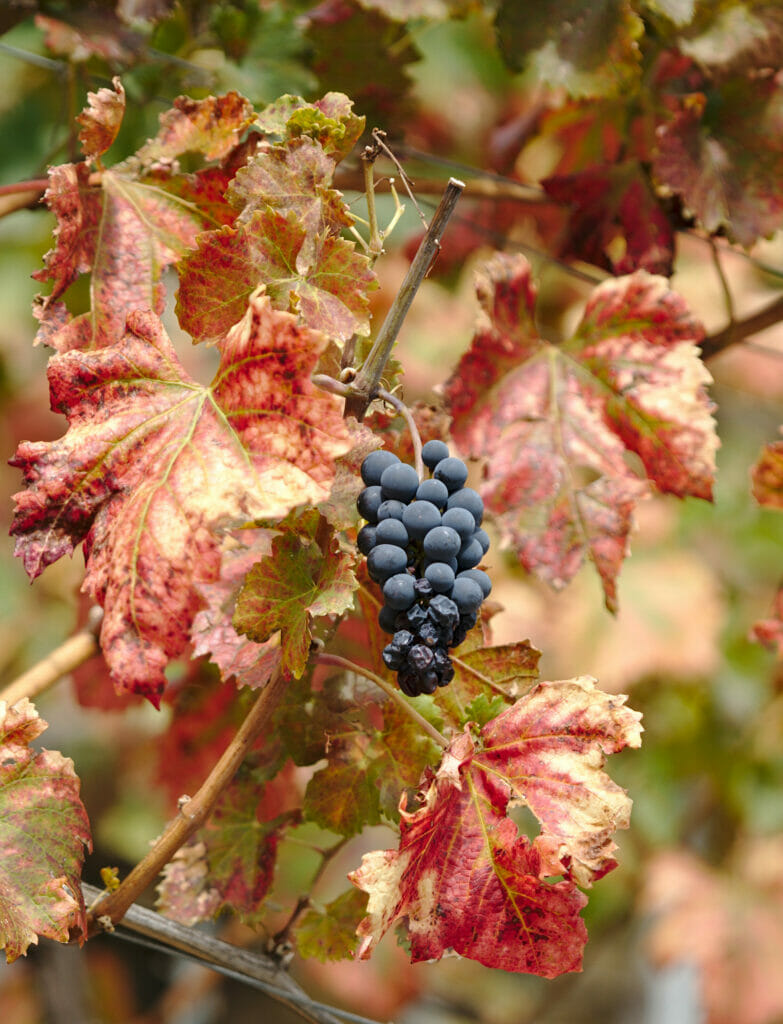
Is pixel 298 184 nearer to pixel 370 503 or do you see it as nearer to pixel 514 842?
pixel 370 503

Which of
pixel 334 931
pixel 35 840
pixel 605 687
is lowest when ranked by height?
pixel 605 687

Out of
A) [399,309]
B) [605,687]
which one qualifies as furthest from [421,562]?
[605,687]

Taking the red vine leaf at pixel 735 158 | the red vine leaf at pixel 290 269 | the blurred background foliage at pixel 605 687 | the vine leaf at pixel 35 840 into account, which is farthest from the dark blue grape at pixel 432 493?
the blurred background foliage at pixel 605 687

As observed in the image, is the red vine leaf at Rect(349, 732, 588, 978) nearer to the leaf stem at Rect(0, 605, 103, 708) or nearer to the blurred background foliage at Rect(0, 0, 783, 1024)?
the leaf stem at Rect(0, 605, 103, 708)

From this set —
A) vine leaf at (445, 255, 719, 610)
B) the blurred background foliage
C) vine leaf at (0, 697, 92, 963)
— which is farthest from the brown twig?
vine leaf at (0, 697, 92, 963)

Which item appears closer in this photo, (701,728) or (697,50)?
(697,50)

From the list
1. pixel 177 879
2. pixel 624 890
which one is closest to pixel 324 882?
pixel 624 890

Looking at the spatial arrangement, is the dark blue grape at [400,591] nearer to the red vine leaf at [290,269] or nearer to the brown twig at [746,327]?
the red vine leaf at [290,269]

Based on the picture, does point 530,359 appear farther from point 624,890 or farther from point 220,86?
point 624,890
